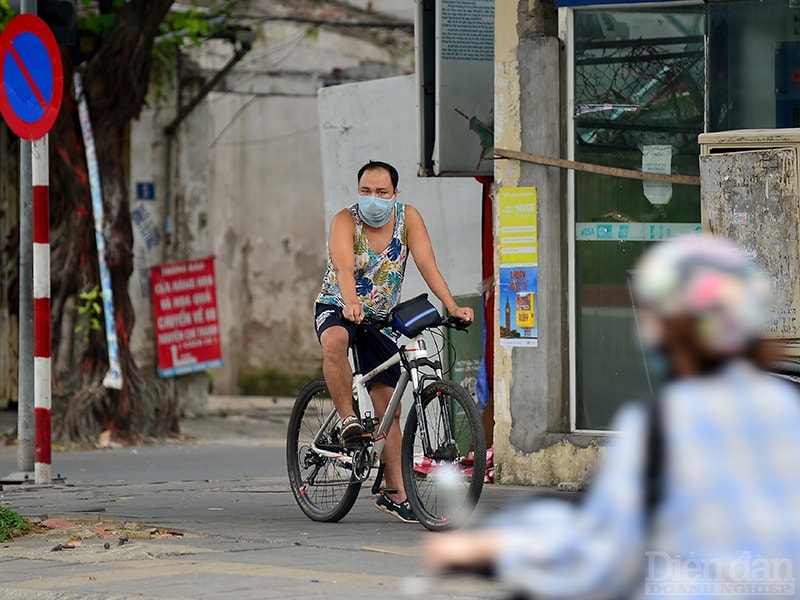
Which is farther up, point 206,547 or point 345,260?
point 345,260

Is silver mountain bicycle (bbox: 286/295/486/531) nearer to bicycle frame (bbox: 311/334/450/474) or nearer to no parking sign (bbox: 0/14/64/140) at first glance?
bicycle frame (bbox: 311/334/450/474)

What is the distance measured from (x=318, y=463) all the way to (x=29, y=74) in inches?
139

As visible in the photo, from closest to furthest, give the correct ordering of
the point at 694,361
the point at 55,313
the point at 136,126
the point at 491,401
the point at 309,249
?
the point at 694,361 → the point at 491,401 → the point at 55,313 → the point at 136,126 → the point at 309,249

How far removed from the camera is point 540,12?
9.32 meters

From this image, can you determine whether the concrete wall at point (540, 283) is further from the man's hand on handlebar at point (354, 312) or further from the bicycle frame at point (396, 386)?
the man's hand on handlebar at point (354, 312)

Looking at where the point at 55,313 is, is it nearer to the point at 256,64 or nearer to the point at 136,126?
the point at 136,126

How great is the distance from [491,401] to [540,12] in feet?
8.05

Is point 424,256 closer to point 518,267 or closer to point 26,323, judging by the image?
point 518,267

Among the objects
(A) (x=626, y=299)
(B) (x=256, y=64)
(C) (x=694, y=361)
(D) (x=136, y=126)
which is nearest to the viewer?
(C) (x=694, y=361)

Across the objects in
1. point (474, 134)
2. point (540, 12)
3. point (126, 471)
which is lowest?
point (126, 471)

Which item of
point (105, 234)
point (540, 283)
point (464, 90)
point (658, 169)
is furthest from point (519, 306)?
point (105, 234)

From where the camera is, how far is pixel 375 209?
774cm

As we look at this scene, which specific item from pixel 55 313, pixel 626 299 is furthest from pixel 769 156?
pixel 55 313

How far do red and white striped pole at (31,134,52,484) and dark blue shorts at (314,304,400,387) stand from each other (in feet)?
9.26
